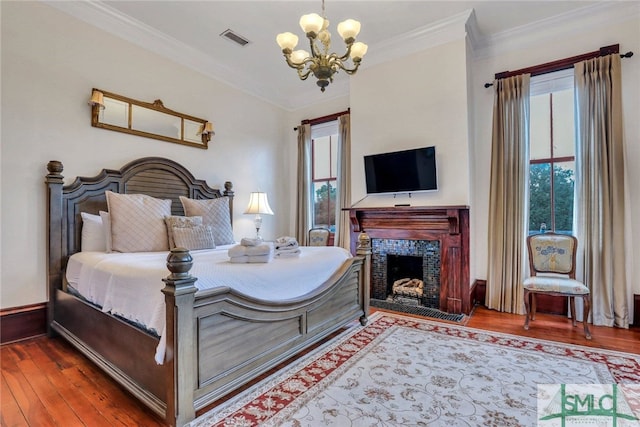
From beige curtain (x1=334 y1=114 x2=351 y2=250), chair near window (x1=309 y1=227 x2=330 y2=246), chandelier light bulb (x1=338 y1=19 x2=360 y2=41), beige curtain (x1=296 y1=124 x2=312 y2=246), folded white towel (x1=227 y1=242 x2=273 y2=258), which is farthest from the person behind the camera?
beige curtain (x1=296 y1=124 x2=312 y2=246)

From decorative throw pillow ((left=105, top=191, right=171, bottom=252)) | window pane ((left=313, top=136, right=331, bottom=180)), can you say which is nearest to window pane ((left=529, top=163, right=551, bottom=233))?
window pane ((left=313, top=136, right=331, bottom=180))

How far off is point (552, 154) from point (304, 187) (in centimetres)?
345

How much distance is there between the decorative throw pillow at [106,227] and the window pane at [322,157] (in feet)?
10.5

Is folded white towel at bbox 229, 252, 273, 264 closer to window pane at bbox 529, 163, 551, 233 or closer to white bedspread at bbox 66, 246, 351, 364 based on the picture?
Result: white bedspread at bbox 66, 246, 351, 364

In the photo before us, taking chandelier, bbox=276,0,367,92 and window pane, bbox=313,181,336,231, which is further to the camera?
window pane, bbox=313,181,336,231

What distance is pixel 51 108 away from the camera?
9.63ft

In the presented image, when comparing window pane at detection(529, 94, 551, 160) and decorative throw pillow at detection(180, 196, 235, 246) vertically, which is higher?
window pane at detection(529, 94, 551, 160)

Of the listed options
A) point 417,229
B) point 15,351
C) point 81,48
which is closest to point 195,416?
point 15,351

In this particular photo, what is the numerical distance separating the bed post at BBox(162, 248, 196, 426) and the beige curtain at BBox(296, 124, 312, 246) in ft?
12.3

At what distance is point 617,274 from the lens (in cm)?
305

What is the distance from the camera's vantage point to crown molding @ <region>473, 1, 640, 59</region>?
314 centimetres

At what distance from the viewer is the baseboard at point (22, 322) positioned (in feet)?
8.72

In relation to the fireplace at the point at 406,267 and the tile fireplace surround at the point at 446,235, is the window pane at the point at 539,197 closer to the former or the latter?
the tile fireplace surround at the point at 446,235

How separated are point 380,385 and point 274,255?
3.93 ft
